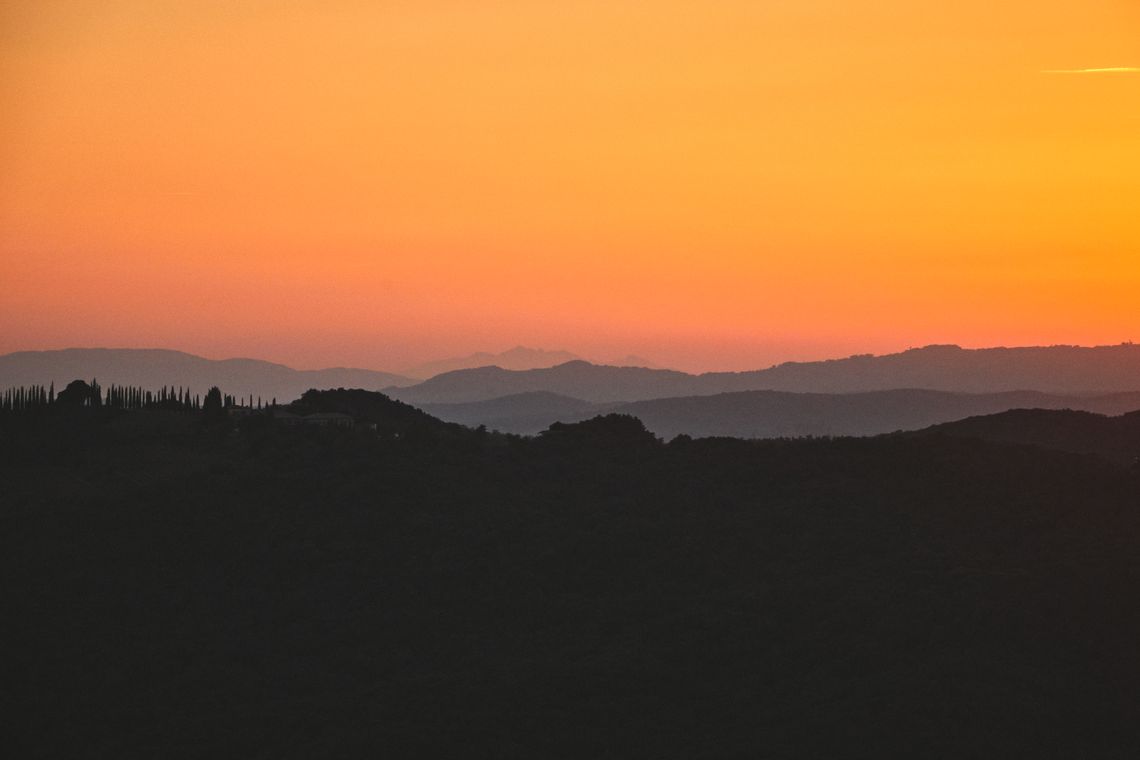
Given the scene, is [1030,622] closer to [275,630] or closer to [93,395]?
[275,630]

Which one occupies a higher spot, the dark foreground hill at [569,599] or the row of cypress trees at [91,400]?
the row of cypress trees at [91,400]

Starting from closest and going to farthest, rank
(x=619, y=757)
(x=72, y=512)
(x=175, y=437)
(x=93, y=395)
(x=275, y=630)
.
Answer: (x=619, y=757)
(x=275, y=630)
(x=72, y=512)
(x=175, y=437)
(x=93, y=395)

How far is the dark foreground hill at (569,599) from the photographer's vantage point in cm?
3309

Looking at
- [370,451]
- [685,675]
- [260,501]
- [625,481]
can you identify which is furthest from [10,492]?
[685,675]

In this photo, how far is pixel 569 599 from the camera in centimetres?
4372

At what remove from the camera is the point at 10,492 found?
57.8 m

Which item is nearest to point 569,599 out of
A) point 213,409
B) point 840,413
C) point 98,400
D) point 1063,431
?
point 213,409

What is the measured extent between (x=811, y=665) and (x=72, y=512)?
1221 inches

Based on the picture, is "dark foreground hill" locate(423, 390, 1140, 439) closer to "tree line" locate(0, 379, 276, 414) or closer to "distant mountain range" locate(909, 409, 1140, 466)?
"distant mountain range" locate(909, 409, 1140, 466)

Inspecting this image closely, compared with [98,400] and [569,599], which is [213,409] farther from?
[569,599]

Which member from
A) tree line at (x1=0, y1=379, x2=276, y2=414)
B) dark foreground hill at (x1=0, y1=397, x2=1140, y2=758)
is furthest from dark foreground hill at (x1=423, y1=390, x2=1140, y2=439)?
dark foreground hill at (x1=0, y1=397, x2=1140, y2=758)

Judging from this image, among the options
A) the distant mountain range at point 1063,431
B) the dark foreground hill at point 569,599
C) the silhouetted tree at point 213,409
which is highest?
the silhouetted tree at point 213,409

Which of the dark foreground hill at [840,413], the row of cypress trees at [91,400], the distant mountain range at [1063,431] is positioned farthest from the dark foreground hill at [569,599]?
the dark foreground hill at [840,413]

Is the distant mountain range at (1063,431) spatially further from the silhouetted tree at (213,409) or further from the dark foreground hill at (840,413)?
the dark foreground hill at (840,413)
